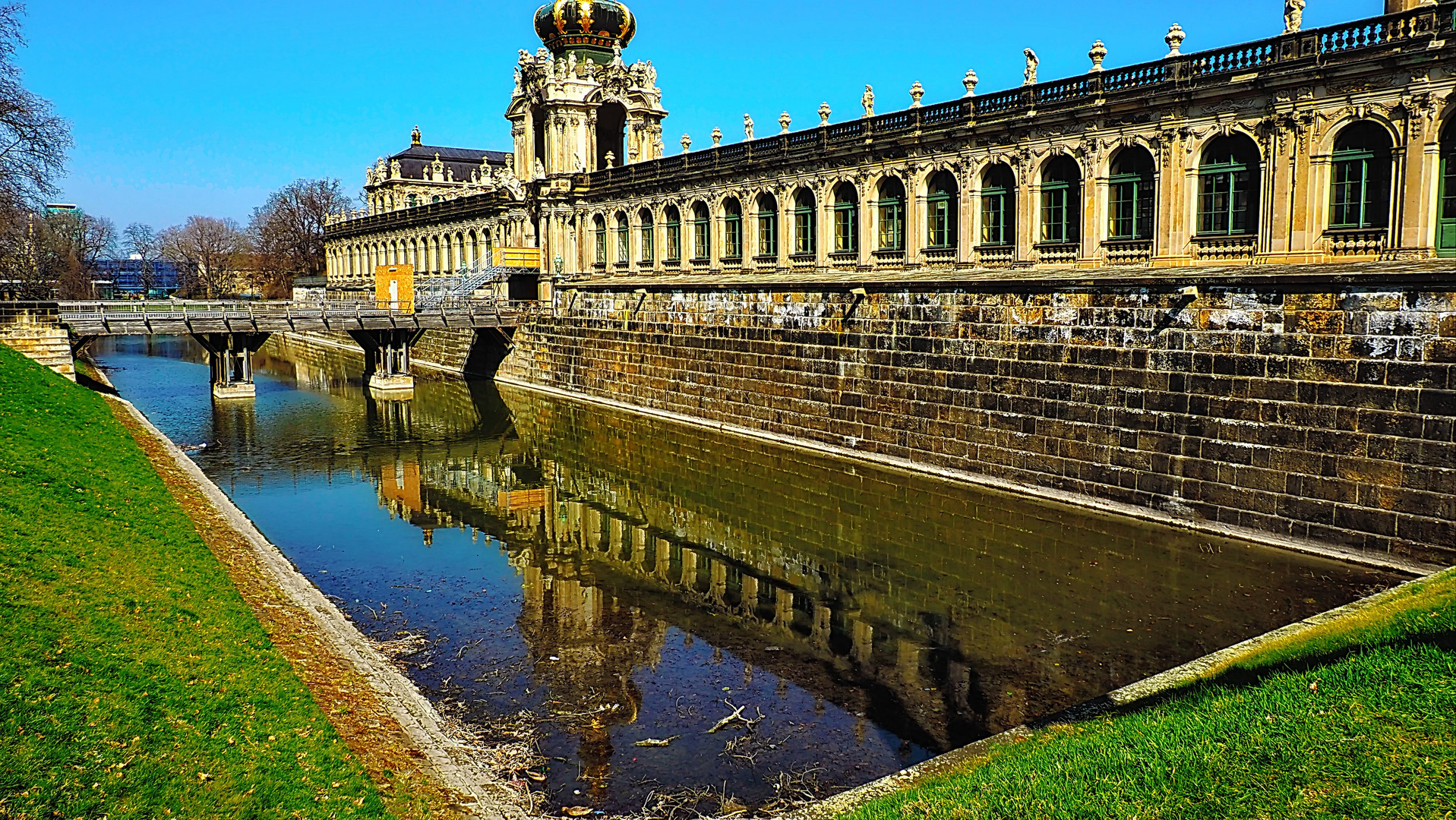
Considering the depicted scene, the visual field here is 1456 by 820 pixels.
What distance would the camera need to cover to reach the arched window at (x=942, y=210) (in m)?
27.9

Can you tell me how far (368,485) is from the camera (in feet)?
77.9

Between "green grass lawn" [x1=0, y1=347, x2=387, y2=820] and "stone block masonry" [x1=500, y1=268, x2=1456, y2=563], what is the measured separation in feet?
47.6

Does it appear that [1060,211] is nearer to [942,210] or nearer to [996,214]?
[996,214]

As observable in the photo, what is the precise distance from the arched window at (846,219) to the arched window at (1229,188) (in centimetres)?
1040

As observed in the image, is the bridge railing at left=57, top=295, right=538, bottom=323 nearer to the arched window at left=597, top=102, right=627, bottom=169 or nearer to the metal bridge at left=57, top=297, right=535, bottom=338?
the metal bridge at left=57, top=297, right=535, bottom=338

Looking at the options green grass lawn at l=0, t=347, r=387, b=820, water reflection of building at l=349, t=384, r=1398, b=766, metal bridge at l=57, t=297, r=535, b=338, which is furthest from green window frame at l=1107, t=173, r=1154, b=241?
metal bridge at l=57, t=297, r=535, b=338

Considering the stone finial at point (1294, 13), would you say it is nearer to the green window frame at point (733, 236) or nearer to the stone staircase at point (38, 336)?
the green window frame at point (733, 236)

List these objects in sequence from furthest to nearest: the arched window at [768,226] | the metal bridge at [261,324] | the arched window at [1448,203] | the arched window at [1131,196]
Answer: the metal bridge at [261,324] < the arched window at [768,226] < the arched window at [1131,196] < the arched window at [1448,203]

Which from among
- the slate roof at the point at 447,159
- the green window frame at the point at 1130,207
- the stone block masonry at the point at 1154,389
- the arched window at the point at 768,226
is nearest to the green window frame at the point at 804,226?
the arched window at the point at 768,226

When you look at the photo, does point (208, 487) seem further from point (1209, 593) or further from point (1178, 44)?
point (1178, 44)

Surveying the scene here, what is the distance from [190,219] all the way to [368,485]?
145025 mm

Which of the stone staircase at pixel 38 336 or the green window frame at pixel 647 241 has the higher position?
the green window frame at pixel 647 241

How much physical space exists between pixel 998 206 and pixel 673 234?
51.0 feet

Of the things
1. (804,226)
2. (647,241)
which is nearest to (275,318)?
(647,241)
